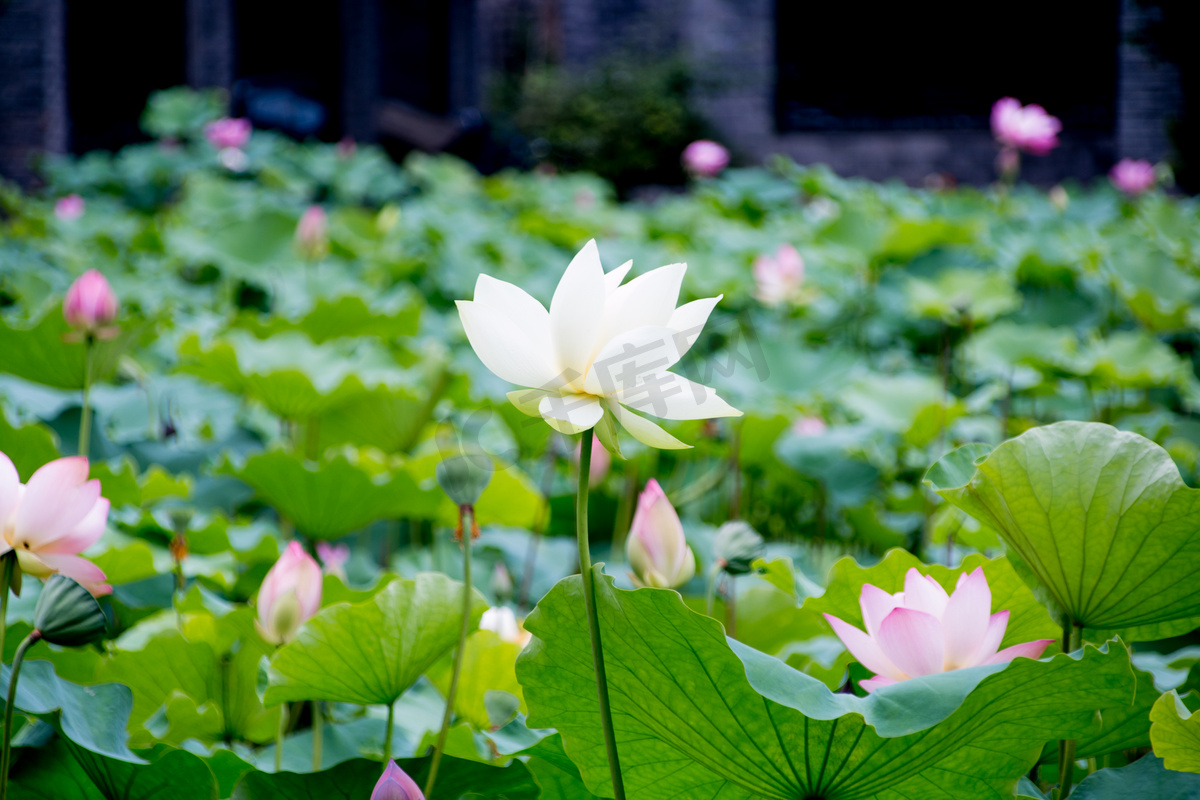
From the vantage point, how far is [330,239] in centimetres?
226

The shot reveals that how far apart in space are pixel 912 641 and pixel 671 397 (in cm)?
15

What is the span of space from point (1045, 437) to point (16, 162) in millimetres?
6335

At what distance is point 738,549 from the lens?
1.82ft

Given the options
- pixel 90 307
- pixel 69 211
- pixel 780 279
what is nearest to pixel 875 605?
pixel 90 307

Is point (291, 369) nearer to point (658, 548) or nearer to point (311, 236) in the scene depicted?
point (658, 548)

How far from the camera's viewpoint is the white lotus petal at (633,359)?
401 mm

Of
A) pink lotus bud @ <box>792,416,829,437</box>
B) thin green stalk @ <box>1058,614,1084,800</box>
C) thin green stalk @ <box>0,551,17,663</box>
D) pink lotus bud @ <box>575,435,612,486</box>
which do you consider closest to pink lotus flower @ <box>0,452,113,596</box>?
thin green stalk @ <box>0,551,17,663</box>

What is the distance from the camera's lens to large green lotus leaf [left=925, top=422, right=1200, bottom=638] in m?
0.44

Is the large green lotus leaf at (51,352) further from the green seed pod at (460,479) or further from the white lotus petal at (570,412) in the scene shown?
the white lotus petal at (570,412)

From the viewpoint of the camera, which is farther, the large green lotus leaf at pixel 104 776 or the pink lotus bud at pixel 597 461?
the pink lotus bud at pixel 597 461

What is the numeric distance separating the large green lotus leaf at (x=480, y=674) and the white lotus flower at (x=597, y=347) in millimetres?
266

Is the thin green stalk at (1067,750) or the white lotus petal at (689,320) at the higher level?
the white lotus petal at (689,320)

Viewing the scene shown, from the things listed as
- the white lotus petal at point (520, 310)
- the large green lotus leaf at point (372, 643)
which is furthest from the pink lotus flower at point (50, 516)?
the white lotus petal at point (520, 310)

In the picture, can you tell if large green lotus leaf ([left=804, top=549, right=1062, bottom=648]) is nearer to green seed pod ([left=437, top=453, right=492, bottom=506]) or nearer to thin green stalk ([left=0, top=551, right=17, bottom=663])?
green seed pod ([left=437, top=453, right=492, bottom=506])
